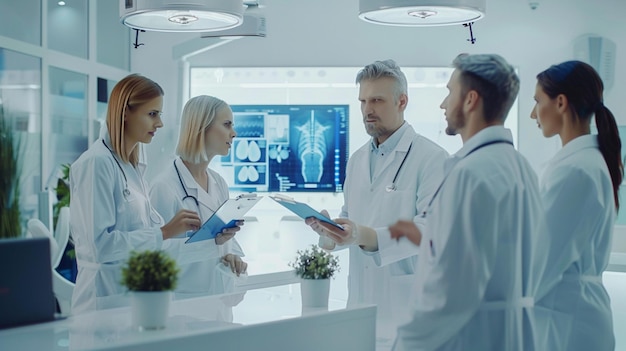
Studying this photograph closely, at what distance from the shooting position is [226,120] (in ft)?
11.2

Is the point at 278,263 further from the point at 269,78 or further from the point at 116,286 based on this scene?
the point at 116,286

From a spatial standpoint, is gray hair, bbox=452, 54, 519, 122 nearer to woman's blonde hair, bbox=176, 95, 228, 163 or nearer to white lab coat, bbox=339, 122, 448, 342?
white lab coat, bbox=339, 122, 448, 342

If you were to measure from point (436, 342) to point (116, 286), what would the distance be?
1351 mm

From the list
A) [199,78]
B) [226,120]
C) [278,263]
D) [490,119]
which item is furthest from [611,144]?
[199,78]

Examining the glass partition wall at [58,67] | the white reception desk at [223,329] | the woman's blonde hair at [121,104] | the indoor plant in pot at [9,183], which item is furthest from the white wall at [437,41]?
the indoor plant in pot at [9,183]

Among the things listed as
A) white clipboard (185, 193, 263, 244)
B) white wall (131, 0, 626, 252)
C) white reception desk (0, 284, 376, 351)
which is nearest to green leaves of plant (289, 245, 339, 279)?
white reception desk (0, 284, 376, 351)

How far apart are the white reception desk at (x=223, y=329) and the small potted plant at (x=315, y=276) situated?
0.04 meters

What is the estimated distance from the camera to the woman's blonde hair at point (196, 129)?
3.34 meters

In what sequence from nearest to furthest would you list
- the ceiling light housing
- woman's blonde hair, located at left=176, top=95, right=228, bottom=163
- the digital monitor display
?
the ceiling light housing, woman's blonde hair, located at left=176, top=95, right=228, bottom=163, the digital monitor display

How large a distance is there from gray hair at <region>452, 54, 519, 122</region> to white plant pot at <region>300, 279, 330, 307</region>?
2.39ft

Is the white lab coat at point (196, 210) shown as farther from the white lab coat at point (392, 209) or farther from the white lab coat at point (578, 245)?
the white lab coat at point (578, 245)

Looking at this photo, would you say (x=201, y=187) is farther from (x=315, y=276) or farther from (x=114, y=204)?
(x=315, y=276)

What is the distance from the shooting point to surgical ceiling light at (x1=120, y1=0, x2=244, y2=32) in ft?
8.41

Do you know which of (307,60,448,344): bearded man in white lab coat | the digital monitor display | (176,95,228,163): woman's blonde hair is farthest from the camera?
the digital monitor display
